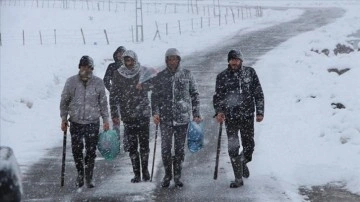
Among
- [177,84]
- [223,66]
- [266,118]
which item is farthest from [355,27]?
[177,84]

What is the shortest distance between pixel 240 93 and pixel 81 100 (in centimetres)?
220

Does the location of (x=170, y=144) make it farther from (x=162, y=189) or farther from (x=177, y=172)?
(x=162, y=189)

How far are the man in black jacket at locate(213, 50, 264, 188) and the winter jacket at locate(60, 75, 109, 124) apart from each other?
1721mm

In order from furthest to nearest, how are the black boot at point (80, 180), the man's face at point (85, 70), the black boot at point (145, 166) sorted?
the black boot at point (145, 166) → the black boot at point (80, 180) → the man's face at point (85, 70)

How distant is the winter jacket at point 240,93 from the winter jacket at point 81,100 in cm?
175

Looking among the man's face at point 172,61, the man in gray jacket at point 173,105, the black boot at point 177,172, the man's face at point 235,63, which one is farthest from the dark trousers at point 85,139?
the man's face at point 235,63

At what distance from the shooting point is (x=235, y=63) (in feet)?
25.8

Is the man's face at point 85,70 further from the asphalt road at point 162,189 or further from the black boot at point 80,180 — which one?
the asphalt road at point 162,189

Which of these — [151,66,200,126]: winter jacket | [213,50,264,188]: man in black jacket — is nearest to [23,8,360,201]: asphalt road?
Result: [213,50,264,188]: man in black jacket

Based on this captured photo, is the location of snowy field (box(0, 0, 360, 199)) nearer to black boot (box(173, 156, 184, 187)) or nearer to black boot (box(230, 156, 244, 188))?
black boot (box(230, 156, 244, 188))

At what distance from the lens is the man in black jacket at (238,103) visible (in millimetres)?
7930

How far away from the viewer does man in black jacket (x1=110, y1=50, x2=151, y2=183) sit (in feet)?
26.8

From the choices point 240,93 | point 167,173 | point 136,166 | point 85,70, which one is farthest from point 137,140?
point 240,93

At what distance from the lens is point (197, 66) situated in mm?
21984
